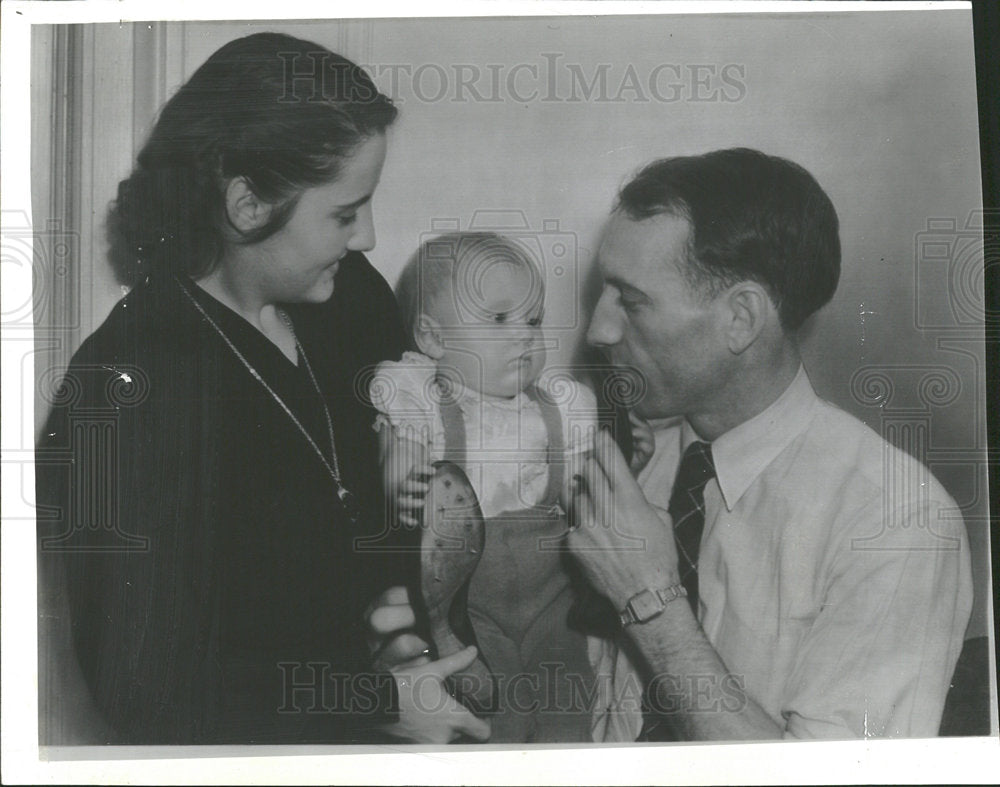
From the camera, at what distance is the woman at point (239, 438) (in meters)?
2.42

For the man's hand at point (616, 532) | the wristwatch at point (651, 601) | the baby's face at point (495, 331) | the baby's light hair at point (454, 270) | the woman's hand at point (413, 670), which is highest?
the baby's light hair at point (454, 270)

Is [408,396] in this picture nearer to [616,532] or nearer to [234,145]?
[616,532]

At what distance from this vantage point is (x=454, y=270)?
244 cm

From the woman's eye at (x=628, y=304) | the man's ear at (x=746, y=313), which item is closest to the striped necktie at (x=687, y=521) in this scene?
the man's ear at (x=746, y=313)

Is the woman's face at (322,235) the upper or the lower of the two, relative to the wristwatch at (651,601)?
upper

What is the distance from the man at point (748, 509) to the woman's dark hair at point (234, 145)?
812 mm

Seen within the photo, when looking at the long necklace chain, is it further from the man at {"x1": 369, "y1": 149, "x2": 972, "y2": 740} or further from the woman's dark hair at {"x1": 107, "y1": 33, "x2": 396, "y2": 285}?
the man at {"x1": 369, "y1": 149, "x2": 972, "y2": 740}

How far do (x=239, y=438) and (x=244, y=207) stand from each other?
641 mm

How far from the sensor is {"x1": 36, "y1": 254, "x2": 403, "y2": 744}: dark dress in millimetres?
2414

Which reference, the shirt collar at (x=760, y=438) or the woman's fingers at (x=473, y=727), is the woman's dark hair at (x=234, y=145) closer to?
the shirt collar at (x=760, y=438)

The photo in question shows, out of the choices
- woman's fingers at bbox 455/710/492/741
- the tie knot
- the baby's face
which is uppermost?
the baby's face

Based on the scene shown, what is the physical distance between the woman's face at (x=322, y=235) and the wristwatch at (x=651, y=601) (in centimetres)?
120

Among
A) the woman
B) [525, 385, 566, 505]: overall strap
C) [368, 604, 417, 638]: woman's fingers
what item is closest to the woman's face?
the woman

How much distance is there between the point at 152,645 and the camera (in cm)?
243
